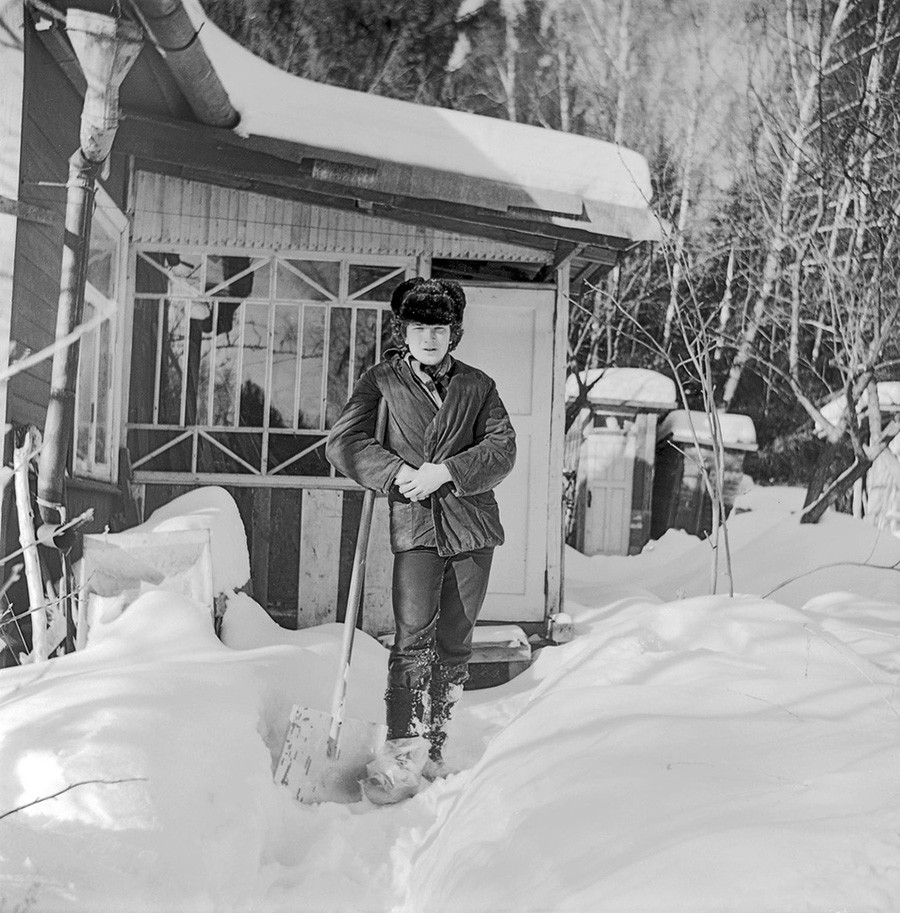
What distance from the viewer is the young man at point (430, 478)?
2.47 m

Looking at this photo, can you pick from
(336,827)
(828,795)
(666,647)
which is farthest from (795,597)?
(828,795)

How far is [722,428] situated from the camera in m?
8.95

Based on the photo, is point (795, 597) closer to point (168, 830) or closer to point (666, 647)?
point (666, 647)

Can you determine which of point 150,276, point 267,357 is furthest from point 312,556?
point 150,276

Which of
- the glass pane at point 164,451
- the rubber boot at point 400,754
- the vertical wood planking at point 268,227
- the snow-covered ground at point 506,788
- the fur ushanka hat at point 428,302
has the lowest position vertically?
the rubber boot at point 400,754

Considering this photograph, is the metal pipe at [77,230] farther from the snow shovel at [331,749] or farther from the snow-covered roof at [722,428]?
the snow-covered roof at [722,428]

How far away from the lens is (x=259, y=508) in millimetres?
3994

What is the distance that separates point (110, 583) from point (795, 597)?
401cm

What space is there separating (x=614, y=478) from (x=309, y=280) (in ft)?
18.0

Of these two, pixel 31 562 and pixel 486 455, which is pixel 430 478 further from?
pixel 31 562

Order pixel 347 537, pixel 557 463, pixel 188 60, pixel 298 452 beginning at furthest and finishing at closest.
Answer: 1. pixel 557 463
2. pixel 347 537
3. pixel 298 452
4. pixel 188 60

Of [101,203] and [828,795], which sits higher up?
[101,203]

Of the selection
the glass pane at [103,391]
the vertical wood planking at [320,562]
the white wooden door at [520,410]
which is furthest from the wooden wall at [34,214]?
the white wooden door at [520,410]

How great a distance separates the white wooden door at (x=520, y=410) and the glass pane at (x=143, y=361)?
1.39 meters
